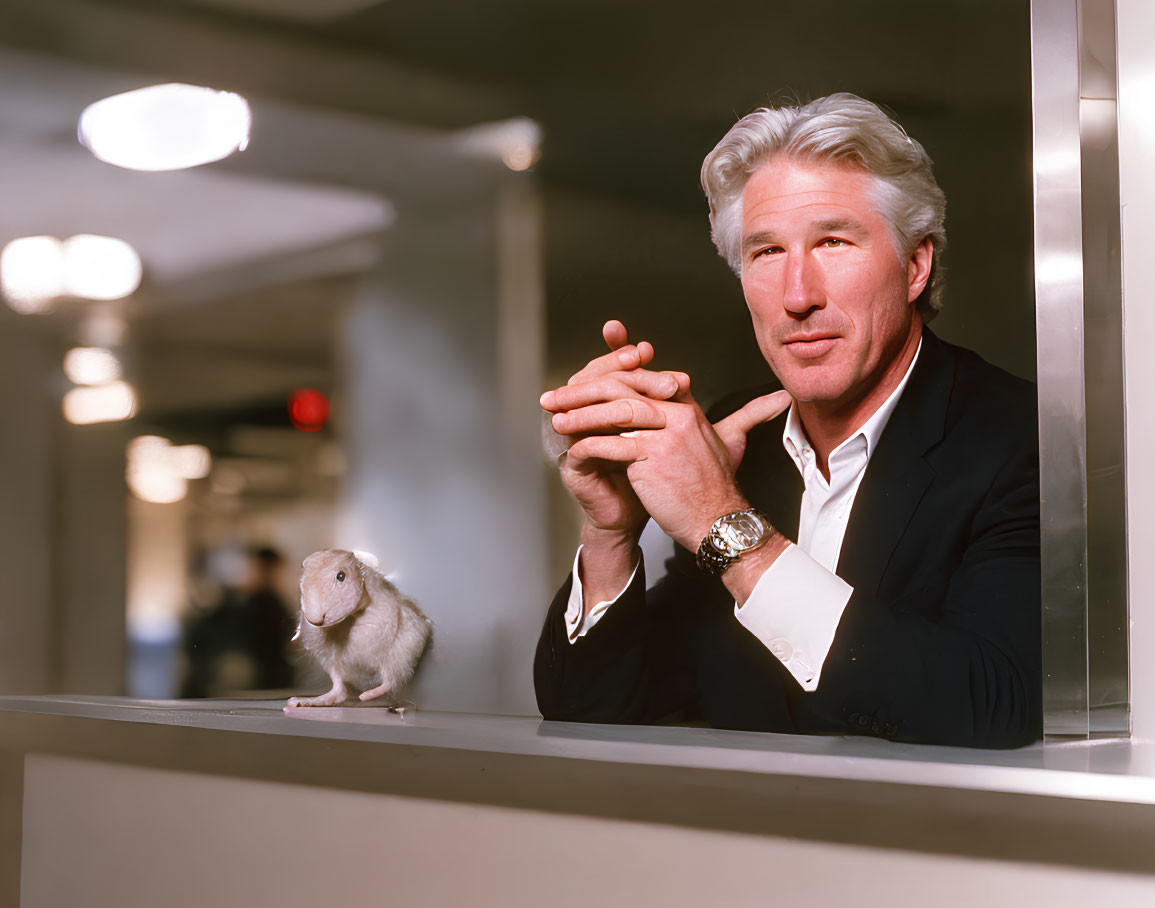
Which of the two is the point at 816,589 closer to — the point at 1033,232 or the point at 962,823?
the point at 962,823

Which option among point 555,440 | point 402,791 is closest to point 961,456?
point 555,440

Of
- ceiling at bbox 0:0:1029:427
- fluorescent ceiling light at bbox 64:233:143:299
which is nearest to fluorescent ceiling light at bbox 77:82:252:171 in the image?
ceiling at bbox 0:0:1029:427

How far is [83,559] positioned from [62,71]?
2.92 ft

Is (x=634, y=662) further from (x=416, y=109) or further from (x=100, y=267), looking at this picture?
(x=100, y=267)

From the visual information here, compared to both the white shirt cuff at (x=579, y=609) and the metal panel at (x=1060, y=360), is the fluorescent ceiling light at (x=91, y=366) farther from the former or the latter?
the metal panel at (x=1060, y=360)

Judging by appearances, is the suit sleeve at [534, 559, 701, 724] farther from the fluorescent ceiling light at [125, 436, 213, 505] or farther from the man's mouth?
the fluorescent ceiling light at [125, 436, 213, 505]

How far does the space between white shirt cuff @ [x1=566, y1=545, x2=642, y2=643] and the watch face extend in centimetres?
17

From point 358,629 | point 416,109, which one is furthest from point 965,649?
point 416,109

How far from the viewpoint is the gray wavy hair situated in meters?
1.17

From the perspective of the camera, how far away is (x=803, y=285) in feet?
3.94

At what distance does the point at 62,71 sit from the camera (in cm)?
206

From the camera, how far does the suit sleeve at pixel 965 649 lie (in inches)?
43.3

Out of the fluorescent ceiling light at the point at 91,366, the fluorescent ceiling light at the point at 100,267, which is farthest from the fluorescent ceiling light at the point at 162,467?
the fluorescent ceiling light at the point at 100,267

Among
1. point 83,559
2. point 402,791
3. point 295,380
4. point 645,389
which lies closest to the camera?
point 645,389
